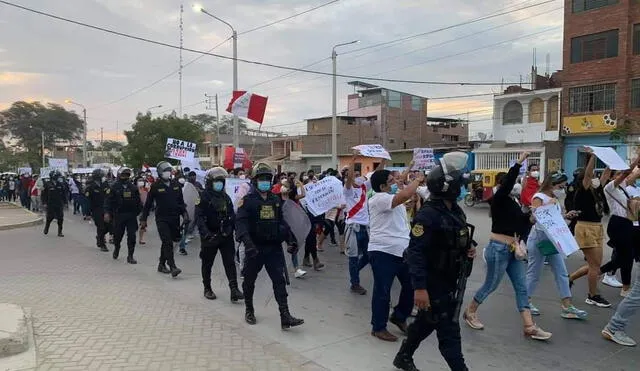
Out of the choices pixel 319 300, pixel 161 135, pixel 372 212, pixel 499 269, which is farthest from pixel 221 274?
pixel 161 135

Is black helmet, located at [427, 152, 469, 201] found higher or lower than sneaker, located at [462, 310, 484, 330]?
higher

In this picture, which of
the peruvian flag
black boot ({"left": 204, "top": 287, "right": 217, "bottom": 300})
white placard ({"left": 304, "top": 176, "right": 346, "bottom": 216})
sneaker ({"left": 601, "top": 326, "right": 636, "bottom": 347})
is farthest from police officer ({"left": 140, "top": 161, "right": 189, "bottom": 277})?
the peruvian flag

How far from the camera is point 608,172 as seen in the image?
7.25m

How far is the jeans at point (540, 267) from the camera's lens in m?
5.88

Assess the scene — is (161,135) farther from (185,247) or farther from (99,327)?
(99,327)

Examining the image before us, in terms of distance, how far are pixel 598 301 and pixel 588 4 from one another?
97.4 ft

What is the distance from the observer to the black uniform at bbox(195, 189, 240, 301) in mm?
7016

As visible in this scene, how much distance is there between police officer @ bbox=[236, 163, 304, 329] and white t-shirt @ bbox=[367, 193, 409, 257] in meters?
1.06

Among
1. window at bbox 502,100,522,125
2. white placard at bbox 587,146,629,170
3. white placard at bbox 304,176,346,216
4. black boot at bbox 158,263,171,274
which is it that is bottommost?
black boot at bbox 158,263,171,274

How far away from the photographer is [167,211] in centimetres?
863

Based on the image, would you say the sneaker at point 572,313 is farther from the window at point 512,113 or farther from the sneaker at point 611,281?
the window at point 512,113

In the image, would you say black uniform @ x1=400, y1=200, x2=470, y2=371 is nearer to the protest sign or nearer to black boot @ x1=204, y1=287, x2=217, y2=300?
black boot @ x1=204, y1=287, x2=217, y2=300

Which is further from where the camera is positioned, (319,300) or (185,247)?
(185,247)

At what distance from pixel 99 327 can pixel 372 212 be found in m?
3.21
